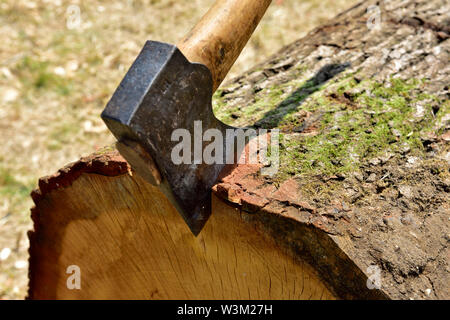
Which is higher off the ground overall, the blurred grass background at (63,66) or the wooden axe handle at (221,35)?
the blurred grass background at (63,66)

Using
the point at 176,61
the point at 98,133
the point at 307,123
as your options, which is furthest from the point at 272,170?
the point at 98,133

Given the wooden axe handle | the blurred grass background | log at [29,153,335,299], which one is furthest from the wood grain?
the blurred grass background

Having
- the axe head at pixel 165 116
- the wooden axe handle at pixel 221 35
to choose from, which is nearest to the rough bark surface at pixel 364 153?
the axe head at pixel 165 116

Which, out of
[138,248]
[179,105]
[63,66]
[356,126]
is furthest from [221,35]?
[63,66]

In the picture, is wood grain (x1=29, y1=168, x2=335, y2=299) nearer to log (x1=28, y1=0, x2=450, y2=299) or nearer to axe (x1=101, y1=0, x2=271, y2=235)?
log (x1=28, y1=0, x2=450, y2=299)

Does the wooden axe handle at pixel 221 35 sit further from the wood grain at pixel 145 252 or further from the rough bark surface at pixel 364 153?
the wood grain at pixel 145 252

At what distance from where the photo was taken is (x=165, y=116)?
1240 mm

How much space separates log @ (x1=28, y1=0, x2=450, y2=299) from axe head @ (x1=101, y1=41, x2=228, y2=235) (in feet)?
0.30

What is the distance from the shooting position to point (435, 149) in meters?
1.62

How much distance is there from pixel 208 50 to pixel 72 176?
27.1 inches

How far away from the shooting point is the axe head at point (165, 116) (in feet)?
3.85

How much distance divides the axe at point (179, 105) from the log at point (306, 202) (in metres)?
0.10

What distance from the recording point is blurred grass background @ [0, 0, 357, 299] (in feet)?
9.48

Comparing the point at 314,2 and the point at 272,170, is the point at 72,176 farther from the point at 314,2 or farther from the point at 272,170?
the point at 314,2
